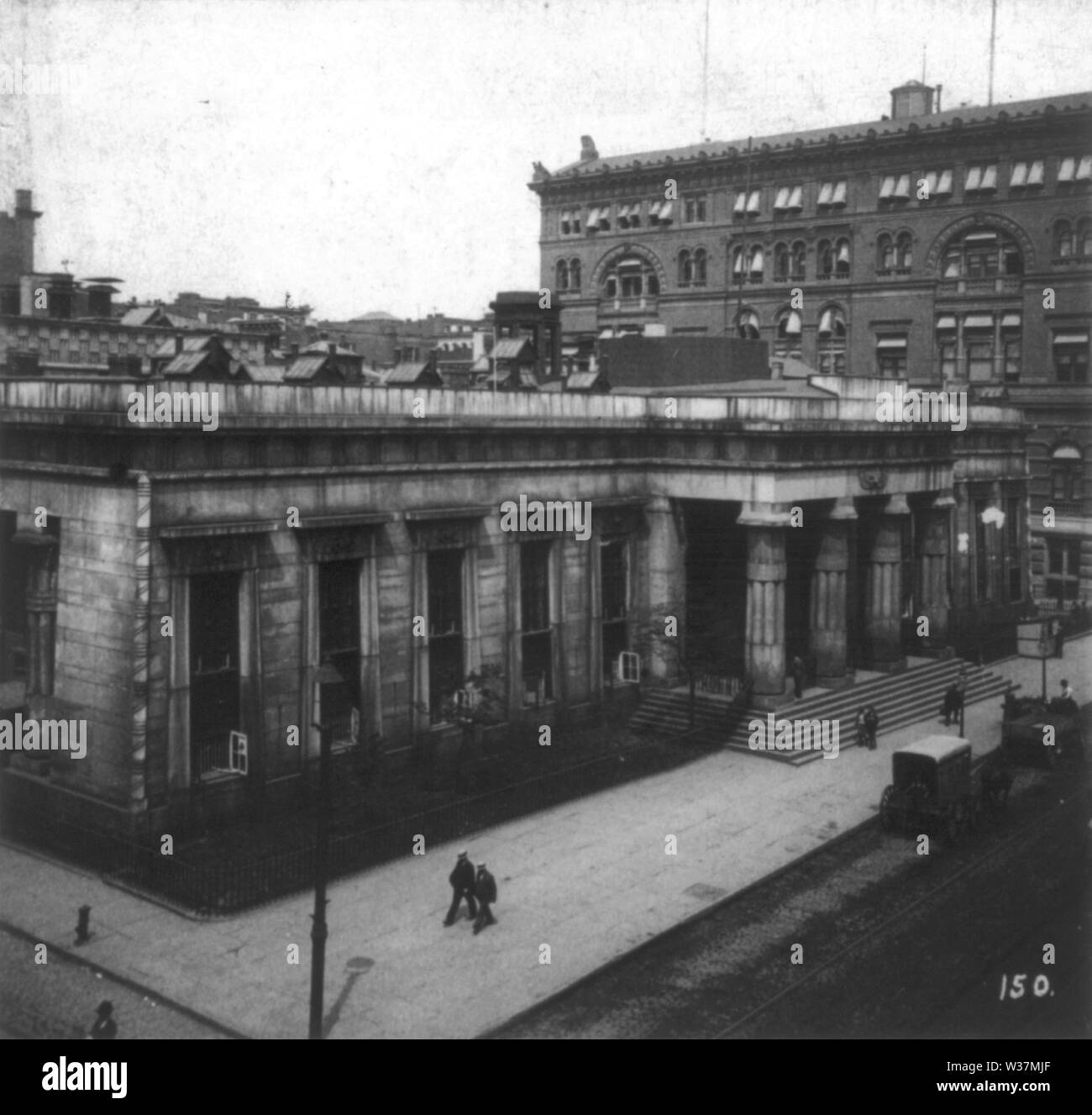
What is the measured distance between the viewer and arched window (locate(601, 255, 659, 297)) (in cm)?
7212

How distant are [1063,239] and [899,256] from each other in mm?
8004

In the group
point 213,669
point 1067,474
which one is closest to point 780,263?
point 1067,474

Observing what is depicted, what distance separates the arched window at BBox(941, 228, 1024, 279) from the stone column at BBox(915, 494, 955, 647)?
2129 cm

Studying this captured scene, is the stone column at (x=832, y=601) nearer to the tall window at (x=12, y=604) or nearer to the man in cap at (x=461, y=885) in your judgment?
the man in cap at (x=461, y=885)

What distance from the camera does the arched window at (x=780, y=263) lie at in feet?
220

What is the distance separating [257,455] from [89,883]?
9.29 metres

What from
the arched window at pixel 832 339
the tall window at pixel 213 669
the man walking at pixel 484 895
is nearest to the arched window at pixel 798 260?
the arched window at pixel 832 339

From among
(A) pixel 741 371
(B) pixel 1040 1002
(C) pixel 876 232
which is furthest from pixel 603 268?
(B) pixel 1040 1002

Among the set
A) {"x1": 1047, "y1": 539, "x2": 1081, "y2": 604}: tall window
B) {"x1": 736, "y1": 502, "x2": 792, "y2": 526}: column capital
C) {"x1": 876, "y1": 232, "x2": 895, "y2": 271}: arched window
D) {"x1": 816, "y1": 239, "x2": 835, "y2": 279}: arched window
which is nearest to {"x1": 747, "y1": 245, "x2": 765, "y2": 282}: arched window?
{"x1": 816, "y1": 239, "x2": 835, "y2": 279}: arched window

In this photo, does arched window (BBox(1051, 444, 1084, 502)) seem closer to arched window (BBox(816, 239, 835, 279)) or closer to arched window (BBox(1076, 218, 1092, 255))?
arched window (BBox(1076, 218, 1092, 255))

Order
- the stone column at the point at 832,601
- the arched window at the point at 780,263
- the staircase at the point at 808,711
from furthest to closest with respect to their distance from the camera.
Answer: the arched window at the point at 780,263 < the stone column at the point at 832,601 < the staircase at the point at 808,711

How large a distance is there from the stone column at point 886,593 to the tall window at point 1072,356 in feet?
72.2

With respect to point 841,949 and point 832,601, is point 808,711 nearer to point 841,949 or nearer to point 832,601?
point 832,601
